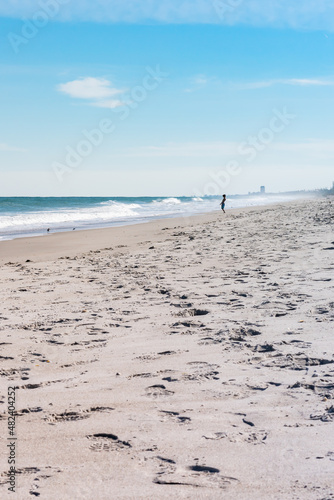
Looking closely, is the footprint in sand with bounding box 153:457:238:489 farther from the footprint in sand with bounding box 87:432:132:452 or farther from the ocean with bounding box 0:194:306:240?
the ocean with bounding box 0:194:306:240

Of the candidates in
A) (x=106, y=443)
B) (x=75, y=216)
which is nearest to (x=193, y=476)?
(x=106, y=443)

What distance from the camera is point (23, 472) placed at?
2535mm

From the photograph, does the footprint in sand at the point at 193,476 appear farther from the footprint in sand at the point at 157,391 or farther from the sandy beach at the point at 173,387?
the footprint in sand at the point at 157,391

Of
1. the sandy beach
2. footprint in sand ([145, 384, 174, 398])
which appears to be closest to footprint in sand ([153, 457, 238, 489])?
the sandy beach

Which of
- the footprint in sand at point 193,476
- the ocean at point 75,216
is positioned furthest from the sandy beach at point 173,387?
the ocean at point 75,216

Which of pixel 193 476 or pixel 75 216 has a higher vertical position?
pixel 75 216

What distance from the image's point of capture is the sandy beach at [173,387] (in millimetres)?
2461

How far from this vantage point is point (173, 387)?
361cm

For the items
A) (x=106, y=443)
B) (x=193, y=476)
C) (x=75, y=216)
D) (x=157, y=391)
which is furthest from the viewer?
(x=75, y=216)

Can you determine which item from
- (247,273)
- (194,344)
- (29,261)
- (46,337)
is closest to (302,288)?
(247,273)

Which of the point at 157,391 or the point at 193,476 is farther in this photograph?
the point at 157,391

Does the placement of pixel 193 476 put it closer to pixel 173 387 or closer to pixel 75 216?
pixel 173 387

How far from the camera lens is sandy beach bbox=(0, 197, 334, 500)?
2.46 meters

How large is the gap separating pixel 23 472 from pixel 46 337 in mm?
2508
